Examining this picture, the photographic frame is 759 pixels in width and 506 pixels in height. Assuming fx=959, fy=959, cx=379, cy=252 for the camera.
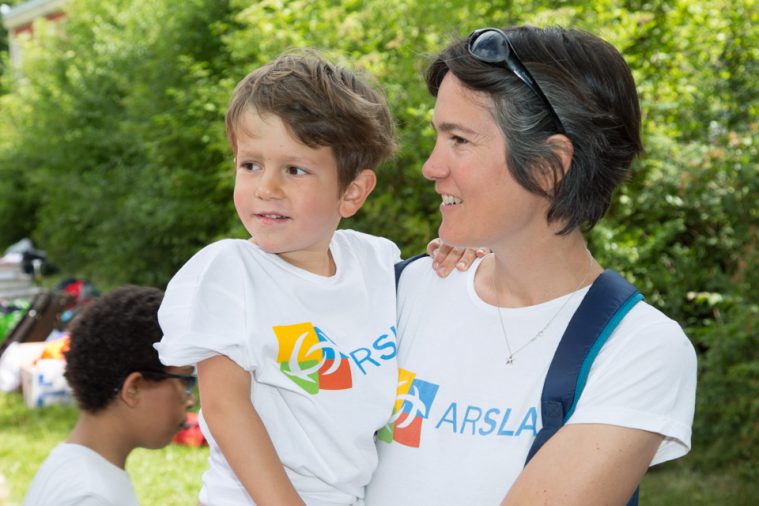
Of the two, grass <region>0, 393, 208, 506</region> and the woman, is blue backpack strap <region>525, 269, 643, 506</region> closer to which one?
the woman

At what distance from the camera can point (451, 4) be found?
7207 millimetres

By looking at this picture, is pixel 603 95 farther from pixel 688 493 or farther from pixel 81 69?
pixel 81 69

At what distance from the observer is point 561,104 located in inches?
80.6

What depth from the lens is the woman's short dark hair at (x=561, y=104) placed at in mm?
A: 2041

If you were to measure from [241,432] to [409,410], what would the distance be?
41 cm

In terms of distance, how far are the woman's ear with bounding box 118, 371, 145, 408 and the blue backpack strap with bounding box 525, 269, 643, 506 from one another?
1.89 metres

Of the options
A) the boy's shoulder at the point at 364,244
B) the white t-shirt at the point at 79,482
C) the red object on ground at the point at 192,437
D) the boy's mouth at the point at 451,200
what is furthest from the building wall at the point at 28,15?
the boy's mouth at the point at 451,200

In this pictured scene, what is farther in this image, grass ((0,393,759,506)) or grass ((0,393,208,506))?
grass ((0,393,208,506))

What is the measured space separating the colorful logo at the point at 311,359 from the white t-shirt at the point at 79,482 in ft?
4.02

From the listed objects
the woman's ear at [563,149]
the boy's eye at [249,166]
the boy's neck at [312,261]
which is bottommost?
the boy's neck at [312,261]

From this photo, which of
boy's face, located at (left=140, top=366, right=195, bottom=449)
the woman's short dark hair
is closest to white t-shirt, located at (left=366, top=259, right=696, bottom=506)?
the woman's short dark hair

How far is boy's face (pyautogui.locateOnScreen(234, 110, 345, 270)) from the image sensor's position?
7.22 feet

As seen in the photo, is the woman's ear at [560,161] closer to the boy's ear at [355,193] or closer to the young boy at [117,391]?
the boy's ear at [355,193]

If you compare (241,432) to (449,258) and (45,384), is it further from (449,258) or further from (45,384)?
(45,384)
